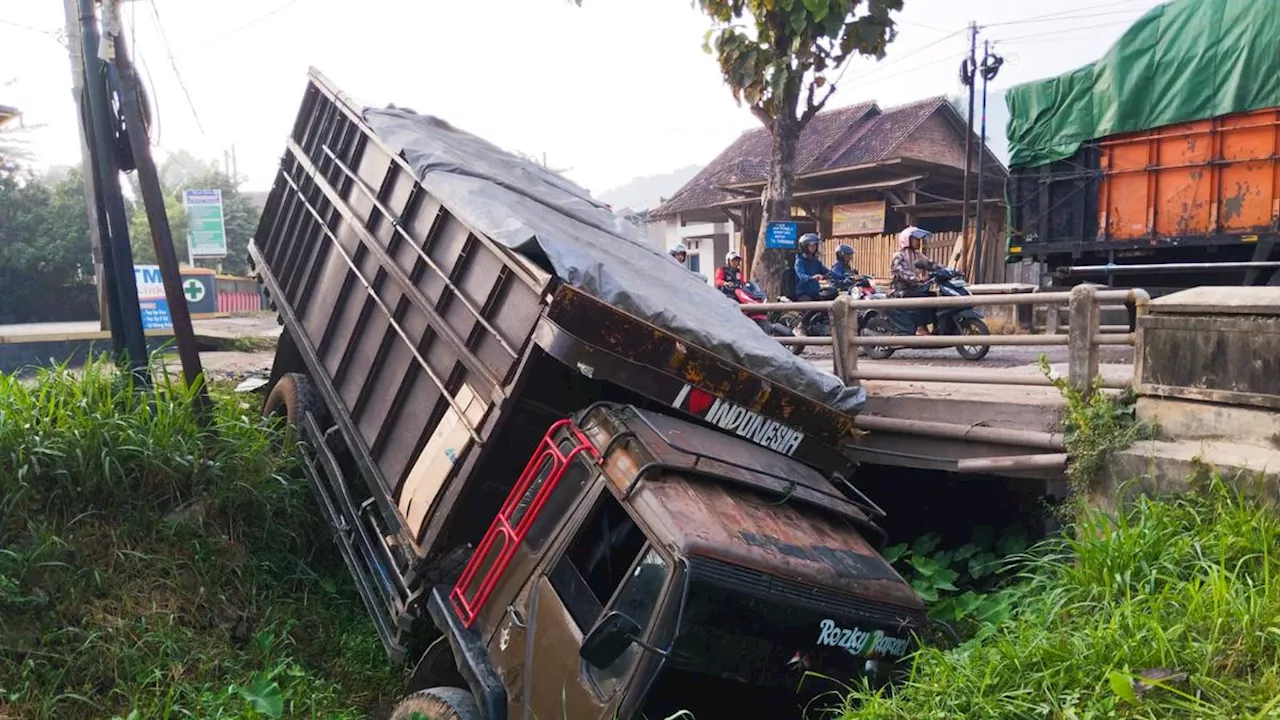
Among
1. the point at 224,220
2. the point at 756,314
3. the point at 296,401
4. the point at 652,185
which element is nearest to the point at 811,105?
the point at 756,314

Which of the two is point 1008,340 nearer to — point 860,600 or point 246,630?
point 860,600

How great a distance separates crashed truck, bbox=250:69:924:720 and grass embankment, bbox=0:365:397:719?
432 millimetres

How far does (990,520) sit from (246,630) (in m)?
4.55

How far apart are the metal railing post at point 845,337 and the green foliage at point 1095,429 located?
1495 millimetres

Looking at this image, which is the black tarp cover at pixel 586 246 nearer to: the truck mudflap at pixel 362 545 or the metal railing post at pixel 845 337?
the metal railing post at pixel 845 337

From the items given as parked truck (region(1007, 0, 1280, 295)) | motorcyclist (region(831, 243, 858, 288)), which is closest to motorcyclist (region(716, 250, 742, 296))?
motorcyclist (region(831, 243, 858, 288))

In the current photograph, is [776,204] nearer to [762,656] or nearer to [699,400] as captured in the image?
[699,400]

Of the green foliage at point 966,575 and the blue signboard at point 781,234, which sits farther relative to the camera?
the blue signboard at point 781,234

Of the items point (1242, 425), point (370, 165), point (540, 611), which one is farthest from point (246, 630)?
point (1242, 425)

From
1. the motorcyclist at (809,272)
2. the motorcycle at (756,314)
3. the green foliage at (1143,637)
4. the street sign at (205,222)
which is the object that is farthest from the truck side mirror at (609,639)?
the street sign at (205,222)

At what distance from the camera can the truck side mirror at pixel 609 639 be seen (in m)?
2.84

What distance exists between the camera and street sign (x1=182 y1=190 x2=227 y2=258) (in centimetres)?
2569

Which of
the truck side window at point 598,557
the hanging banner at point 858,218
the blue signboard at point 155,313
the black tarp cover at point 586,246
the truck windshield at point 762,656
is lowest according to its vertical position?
the blue signboard at point 155,313

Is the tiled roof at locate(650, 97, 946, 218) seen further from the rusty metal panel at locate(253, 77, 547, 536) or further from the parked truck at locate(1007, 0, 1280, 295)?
the rusty metal panel at locate(253, 77, 547, 536)
